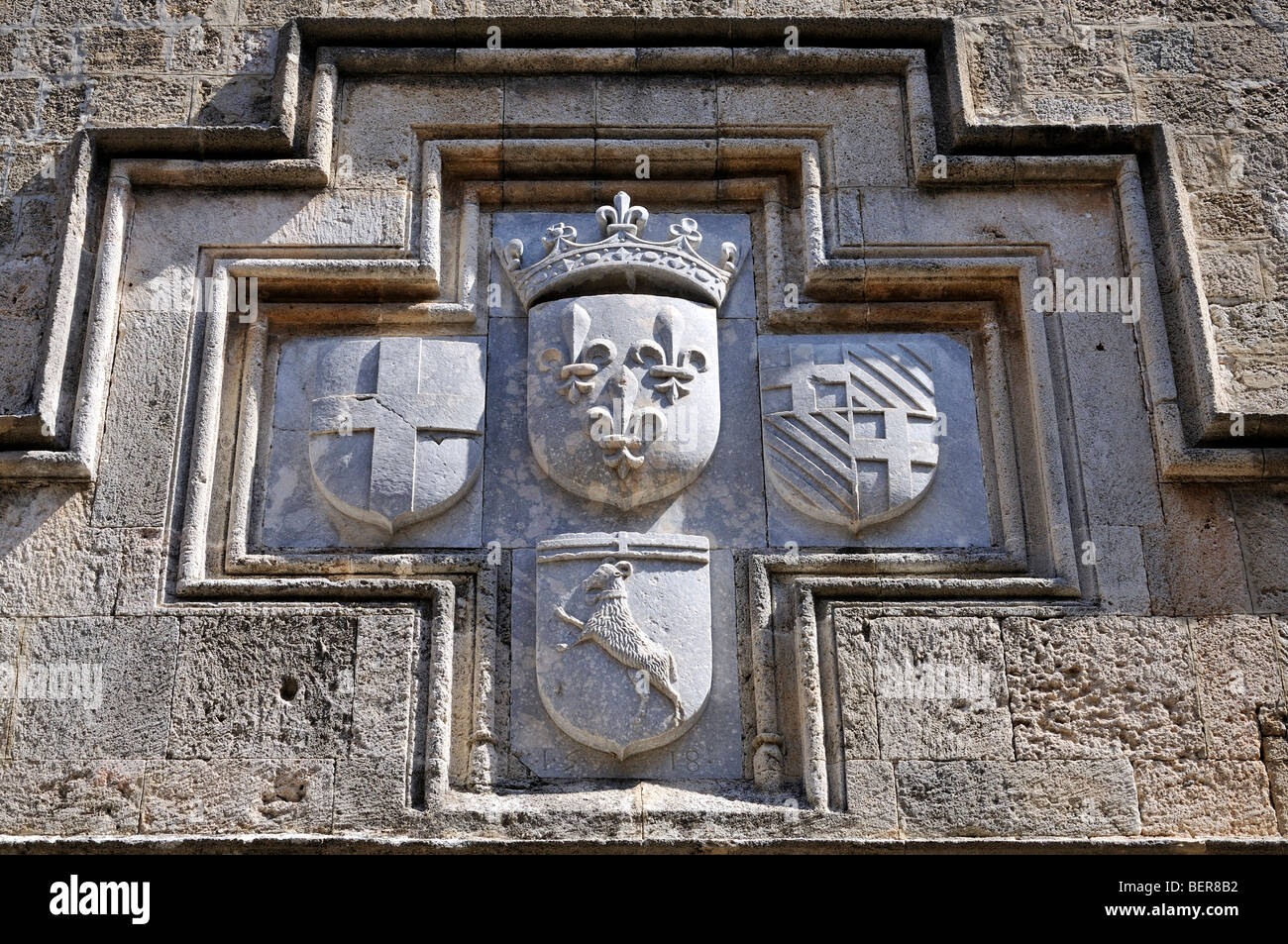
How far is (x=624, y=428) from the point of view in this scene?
4.42 metres

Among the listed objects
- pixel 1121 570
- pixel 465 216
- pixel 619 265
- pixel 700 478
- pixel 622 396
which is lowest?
pixel 1121 570

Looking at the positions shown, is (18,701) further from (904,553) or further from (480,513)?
(904,553)

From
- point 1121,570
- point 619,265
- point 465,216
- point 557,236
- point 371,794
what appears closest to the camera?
point 371,794

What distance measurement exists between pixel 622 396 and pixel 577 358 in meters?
0.21

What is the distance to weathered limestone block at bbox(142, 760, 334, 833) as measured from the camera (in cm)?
399

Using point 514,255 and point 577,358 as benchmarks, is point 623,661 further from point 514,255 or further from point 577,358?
point 514,255

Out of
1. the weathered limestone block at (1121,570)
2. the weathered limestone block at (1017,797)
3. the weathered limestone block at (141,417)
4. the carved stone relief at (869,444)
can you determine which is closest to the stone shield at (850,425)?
the carved stone relief at (869,444)

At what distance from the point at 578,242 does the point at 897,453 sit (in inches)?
50.7

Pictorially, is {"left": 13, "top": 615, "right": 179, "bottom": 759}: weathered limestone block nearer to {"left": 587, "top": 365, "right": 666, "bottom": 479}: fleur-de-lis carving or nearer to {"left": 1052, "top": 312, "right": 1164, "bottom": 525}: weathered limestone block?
{"left": 587, "top": 365, "right": 666, "bottom": 479}: fleur-de-lis carving

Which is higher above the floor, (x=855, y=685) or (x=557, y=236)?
(x=557, y=236)

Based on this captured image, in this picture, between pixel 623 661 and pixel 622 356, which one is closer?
pixel 623 661

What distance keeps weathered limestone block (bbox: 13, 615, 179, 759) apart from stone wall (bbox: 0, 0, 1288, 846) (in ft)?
0.03

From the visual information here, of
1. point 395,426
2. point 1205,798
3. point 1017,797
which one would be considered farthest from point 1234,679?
point 395,426

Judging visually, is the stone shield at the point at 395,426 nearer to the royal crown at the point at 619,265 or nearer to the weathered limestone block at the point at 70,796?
the royal crown at the point at 619,265
